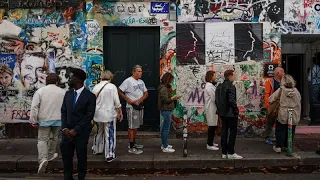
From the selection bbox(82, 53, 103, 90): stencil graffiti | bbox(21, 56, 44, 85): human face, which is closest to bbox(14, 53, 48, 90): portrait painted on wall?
bbox(21, 56, 44, 85): human face

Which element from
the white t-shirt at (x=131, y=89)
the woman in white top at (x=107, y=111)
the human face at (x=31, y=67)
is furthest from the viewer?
the human face at (x=31, y=67)

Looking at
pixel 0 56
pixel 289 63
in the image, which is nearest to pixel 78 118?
pixel 0 56

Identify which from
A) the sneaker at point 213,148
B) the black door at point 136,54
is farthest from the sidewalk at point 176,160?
the black door at point 136,54

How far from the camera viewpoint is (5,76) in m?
10.3

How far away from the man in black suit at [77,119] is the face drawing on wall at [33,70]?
4408 mm

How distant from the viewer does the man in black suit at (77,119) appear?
609cm

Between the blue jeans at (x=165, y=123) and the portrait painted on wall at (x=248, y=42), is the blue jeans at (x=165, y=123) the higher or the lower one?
the lower one

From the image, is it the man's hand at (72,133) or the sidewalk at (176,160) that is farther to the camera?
the sidewalk at (176,160)

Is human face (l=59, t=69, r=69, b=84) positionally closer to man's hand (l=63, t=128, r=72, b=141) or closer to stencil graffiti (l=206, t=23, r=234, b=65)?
stencil graffiti (l=206, t=23, r=234, b=65)

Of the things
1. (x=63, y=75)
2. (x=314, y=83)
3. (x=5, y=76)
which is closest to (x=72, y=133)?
(x=63, y=75)

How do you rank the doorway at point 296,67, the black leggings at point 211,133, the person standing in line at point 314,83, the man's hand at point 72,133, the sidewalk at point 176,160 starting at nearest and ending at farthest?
the man's hand at point 72,133, the sidewalk at point 176,160, the black leggings at point 211,133, the person standing in line at point 314,83, the doorway at point 296,67

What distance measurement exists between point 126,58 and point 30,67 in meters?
2.53

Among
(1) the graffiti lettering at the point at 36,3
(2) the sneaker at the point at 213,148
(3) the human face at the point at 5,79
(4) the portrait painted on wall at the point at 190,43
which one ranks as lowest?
(2) the sneaker at the point at 213,148

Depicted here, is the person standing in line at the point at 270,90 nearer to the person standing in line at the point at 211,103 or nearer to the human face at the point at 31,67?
the person standing in line at the point at 211,103
